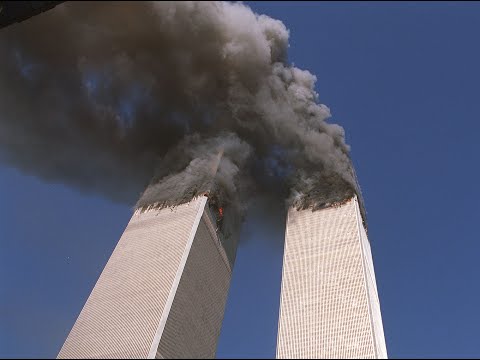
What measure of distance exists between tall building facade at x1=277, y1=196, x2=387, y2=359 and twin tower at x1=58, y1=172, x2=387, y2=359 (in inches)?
3.8

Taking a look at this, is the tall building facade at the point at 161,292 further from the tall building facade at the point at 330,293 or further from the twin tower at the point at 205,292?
the tall building facade at the point at 330,293

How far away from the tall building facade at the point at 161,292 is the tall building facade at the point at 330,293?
8.49 metres

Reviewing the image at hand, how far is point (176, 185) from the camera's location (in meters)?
62.4

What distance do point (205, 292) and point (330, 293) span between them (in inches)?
532

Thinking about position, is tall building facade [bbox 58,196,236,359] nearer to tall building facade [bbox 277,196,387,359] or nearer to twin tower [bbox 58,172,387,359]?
twin tower [bbox 58,172,387,359]

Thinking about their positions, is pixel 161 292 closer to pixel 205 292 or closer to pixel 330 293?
pixel 205 292

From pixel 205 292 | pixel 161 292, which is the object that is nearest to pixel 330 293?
pixel 205 292

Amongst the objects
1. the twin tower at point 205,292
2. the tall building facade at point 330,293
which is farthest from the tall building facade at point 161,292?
the tall building facade at point 330,293

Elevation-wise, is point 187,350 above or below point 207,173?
below

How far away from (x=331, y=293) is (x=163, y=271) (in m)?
17.0

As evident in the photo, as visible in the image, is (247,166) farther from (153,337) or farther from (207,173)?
(153,337)

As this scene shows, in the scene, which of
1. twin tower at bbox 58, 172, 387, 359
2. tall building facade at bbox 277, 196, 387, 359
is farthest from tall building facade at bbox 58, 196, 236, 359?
tall building facade at bbox 277, 196, 387, 359

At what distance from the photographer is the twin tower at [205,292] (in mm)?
41906

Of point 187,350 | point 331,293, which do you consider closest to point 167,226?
point 187,350
